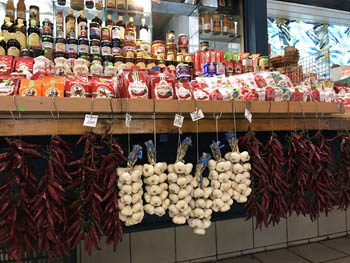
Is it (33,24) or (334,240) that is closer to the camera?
(33,24)

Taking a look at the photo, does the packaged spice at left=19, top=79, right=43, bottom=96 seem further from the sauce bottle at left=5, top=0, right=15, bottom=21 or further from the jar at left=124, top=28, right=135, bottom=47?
the sauce bottle at left=5, top=0, right=15, bottom=21

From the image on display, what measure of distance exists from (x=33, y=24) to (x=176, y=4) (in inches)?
57.3

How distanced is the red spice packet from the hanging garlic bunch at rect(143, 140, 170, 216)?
11.8 inches

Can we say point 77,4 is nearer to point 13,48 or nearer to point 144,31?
point 144,31

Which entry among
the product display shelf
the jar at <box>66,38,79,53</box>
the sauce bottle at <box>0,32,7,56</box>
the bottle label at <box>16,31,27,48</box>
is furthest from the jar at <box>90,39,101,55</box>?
the product display shelf

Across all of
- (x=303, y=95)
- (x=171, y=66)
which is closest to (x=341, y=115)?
(x=303, y=95)

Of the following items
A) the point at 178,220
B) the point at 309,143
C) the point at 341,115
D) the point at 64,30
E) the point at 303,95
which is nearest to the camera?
the point at 178,220

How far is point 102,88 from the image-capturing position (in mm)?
1514

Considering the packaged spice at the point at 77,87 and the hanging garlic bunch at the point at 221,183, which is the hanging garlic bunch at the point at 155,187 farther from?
the packaged spice at the point at 77,87

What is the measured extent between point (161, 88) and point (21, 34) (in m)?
1.45

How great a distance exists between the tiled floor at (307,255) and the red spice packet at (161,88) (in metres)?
→ 1.77

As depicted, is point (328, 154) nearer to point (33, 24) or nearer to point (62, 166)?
point (62, 166)

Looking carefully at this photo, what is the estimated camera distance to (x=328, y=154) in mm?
1816

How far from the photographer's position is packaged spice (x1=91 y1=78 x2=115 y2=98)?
4.93 ft
